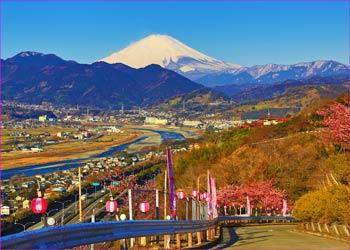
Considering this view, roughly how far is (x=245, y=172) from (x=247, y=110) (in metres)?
130

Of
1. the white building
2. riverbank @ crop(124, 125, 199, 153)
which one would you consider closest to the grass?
riverbank @ crop(124, 125, 199, 153)

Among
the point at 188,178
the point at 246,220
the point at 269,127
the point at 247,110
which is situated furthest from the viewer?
the point at 247,110

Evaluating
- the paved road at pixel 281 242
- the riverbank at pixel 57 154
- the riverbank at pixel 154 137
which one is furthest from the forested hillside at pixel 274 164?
the riverbank at pixel 154 137

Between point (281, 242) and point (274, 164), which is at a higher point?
point (281, 242)

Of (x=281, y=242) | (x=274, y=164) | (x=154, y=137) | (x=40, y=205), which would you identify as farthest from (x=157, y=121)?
(x=40, y=205)

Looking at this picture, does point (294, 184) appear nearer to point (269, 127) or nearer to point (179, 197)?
point (179, 197)

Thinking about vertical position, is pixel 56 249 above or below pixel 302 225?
above

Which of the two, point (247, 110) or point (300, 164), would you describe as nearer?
point (300, 164)

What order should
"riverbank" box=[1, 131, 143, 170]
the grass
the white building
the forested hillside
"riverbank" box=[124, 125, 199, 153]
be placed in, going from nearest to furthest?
the forested hillside < "riverbank" box=[1, 131, 143, 170] < the grass < "riverbank" box=[124, 125, 199, 153] < the white building

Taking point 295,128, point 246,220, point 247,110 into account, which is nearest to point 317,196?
point 246,220

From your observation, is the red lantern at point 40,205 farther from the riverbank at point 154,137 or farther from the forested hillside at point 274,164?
the riverbank at point 154,137

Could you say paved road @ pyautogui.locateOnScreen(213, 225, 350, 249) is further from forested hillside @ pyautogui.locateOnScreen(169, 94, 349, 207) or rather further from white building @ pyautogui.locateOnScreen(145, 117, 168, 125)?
white building @ pyautogui.locateOnScreen(145, 117, 168, 125)

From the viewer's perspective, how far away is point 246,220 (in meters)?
23.5

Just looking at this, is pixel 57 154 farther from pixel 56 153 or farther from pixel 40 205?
pixel 40 205
